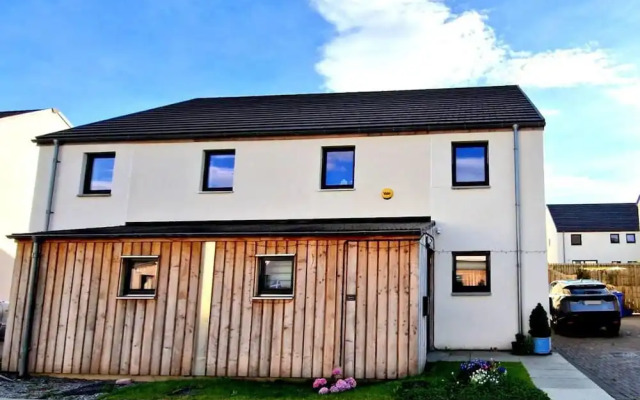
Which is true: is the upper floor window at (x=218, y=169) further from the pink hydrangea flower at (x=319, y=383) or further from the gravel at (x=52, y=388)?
the pink hydrangea flower at (x=319, y=383)

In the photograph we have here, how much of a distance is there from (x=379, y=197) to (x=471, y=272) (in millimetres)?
2980

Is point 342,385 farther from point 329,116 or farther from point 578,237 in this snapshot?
point 578,237

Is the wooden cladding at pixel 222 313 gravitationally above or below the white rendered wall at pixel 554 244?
below

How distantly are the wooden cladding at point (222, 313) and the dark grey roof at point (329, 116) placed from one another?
5063mm

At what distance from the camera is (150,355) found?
930cm

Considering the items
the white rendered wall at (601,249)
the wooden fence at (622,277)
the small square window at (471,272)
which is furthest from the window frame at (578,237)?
the small square window at (471,272)

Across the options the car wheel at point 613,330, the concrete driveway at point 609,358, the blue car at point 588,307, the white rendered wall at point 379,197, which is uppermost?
the white rendered wall at point 379,197

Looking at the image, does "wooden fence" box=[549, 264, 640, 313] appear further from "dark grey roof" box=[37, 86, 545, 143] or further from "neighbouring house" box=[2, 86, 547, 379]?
"neighbouring house" box=[2, 86, 547, 379]

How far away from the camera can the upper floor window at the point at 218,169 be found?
14.1m

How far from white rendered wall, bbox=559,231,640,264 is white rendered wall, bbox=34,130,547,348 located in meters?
34.4

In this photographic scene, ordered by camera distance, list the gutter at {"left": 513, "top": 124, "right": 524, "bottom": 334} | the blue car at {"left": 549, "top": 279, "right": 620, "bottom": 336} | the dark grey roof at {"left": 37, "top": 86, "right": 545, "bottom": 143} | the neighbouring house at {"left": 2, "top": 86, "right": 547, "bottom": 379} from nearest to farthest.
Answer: the neighbouring house at {"left": 2, "top": 86, "right": 547, "bottom": 379} → the gutter at {"left": 513, "top": 124, "right": 524, "bottom": 334} → the dark grey roof at {"left": 37, "top": 86, "right": 545, "bottom": 143} → the blue car at {"left": 549, "top": 279, "right": 620, "bottom": 336}

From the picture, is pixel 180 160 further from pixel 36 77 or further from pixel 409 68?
pixel 36 77

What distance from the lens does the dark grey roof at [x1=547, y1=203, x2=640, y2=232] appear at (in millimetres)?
41906

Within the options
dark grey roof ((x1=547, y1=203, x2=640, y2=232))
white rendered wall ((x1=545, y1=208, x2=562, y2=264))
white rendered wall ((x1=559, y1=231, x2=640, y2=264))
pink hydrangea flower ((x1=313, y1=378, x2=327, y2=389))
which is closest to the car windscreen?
pink hydrangea flower ((x1=313, y1=378, x2=327, y2=389))
